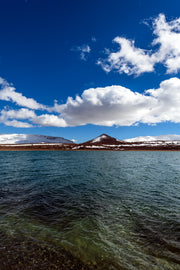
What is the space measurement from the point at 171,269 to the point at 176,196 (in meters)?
10.8

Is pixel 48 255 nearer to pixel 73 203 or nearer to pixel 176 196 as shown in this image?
pixel 73 203

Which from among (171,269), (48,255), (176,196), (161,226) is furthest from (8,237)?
(176,196)

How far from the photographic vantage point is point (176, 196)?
15.1 metres

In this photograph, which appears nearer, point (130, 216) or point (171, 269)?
point (171, 269)

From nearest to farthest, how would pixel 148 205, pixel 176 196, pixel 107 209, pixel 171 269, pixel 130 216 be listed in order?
1. pixel 171 269
2. pixel 130 216
3. pixel 107 209
4. pixel 148 205
5. pixel 176 196

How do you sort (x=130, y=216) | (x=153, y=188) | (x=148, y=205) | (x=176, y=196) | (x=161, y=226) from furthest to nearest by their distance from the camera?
(x=153, y=188), (x=176, y=196), (x=148, y=205), (x=130, y=216), (x=161, y=226)

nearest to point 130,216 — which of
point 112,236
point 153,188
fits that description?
point 112,236

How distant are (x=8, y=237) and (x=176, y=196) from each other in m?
15.2

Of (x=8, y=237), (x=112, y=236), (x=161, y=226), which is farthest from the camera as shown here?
(x=161, y=226)

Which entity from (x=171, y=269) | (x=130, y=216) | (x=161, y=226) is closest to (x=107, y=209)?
(x=130, y=216)

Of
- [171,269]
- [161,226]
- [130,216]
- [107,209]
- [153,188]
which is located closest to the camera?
[171,269]

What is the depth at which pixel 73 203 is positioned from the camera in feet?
42.5

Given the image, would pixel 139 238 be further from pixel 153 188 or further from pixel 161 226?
pixel 153 188

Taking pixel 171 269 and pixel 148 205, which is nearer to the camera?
pixel 171 269
